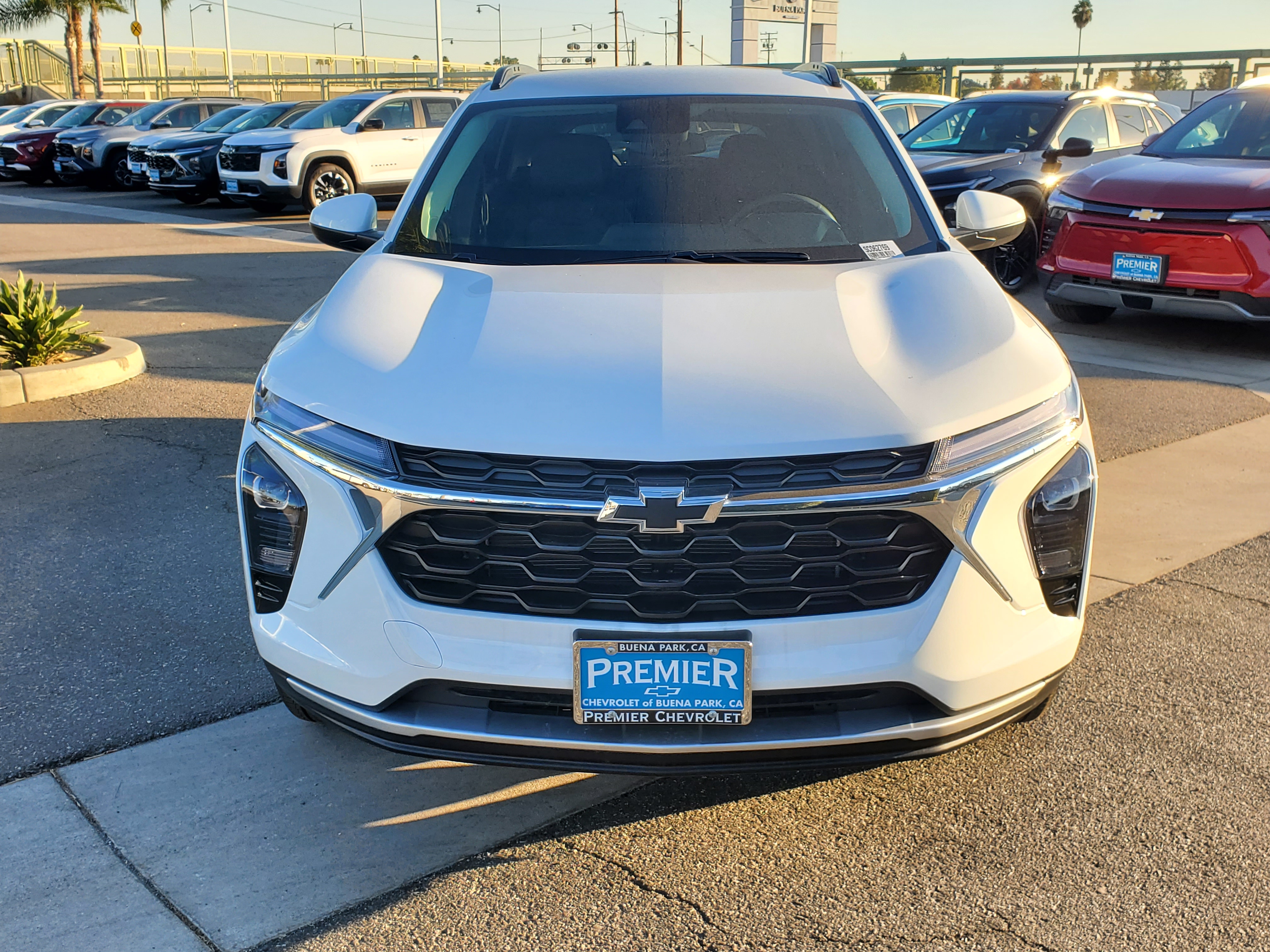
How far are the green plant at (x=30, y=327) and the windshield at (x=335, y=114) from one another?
1048 centimetres

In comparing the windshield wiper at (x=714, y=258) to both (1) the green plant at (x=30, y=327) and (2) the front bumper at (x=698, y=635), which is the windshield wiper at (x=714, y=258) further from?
(1) the green plant at (x=30, y=327)

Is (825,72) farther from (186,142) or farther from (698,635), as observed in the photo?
(186,142)

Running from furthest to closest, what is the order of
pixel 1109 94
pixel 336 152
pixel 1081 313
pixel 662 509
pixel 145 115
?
pixel 145 115, pixel 336 152, pixel 1109 94, pixel 1081 313, pixel 662 509

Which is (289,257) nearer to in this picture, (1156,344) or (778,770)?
(1156,344)

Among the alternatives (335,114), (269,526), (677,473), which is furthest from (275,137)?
(677,473)

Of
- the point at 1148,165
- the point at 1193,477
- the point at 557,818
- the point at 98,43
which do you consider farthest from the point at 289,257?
the point at 98,43

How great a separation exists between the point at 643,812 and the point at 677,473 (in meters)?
1.00

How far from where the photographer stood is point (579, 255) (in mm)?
3383

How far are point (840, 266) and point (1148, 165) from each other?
5994 millimetres

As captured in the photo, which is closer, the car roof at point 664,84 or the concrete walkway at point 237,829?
the concrete walkway at point 237,829

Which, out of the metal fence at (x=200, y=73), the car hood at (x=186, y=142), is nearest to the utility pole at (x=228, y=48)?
the metal fence at (x=200, y=73)

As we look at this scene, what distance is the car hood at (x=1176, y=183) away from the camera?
7344 mm

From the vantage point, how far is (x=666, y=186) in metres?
3.68

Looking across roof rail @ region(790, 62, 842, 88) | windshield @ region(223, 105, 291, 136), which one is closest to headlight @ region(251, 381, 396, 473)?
roof rail @ region(790, 62, 842, 88)
